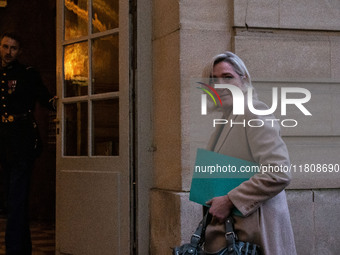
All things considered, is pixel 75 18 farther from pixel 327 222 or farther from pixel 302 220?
pixel 327 222

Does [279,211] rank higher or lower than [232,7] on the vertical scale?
lower

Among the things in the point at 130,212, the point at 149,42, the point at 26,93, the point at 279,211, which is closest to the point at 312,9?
the point at 149,42

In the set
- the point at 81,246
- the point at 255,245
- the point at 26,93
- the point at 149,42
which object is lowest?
the point at 81,246

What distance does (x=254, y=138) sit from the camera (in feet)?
8.65

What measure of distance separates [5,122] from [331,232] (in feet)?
9.51

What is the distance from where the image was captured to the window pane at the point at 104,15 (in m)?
5.46

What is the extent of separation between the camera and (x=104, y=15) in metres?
5.53

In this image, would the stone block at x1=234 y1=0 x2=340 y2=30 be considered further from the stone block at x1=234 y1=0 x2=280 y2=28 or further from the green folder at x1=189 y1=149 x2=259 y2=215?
the green folder at x1=189 y1=149 x2=259 y2=215

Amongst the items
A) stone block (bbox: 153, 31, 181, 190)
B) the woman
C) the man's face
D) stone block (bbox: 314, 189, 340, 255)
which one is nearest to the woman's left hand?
the woman

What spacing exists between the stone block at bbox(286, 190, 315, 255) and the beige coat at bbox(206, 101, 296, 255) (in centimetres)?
241

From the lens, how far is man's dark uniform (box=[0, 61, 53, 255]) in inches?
223

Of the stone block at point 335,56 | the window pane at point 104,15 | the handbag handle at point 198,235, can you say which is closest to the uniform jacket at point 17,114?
the window pane at point 104,15

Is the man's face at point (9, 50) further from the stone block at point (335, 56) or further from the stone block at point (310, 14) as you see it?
the stone block at point (335, 56)

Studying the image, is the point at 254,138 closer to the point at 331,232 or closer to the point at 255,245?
the point at 255,245
